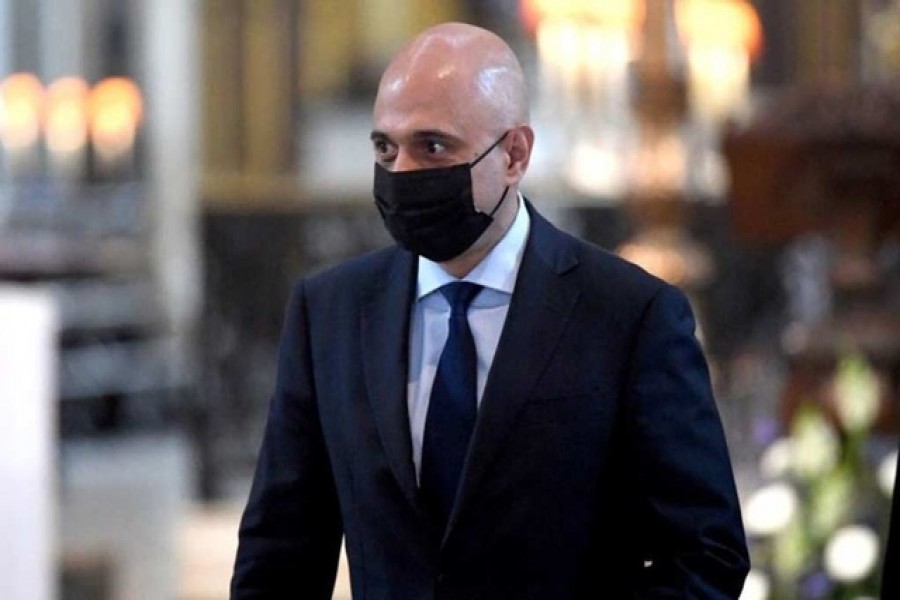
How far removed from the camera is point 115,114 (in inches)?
621

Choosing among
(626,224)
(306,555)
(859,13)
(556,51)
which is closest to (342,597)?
(556,51)

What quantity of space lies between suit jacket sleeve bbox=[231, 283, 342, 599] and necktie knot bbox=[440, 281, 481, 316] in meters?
0.21

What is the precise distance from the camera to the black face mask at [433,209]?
2393 millimetres

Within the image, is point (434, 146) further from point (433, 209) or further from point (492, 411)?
point (492, 411)

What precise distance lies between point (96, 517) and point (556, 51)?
3.57 meters

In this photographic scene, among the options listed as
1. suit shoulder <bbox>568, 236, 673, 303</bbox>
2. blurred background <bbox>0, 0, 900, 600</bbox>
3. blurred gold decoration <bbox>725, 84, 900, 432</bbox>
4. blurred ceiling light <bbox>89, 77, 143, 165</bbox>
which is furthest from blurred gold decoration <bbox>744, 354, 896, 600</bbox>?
blurred ceiling light <bbox>89, 77, 143, 165</bbox>

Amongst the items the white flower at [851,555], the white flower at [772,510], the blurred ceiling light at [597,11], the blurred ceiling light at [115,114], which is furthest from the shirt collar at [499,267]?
the blurred ceiling light at [115,114]

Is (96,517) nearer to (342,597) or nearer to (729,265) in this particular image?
(342,597)

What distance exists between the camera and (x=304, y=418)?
2568 mm

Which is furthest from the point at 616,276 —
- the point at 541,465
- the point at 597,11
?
the point at 597,11

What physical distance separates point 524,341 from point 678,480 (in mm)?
239

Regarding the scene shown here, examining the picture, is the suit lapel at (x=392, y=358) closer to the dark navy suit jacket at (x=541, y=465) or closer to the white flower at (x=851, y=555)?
the dark navy suit jacket at (x=541, y=465)

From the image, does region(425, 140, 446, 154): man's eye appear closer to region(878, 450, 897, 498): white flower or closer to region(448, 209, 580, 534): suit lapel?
region(448, 209, 580, 534): suit lapel

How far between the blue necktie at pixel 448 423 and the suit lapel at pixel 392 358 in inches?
1.1
